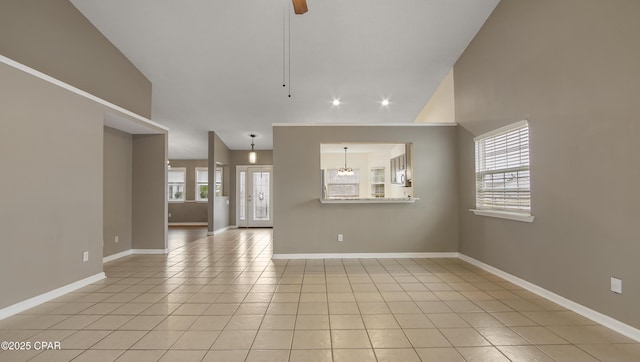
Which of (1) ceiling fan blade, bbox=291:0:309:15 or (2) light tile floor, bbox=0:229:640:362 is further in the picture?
(1) ceiling fan blade, bbox=291:0:309:15

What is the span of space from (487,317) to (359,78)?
14.3 feet

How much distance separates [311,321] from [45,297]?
114 inches

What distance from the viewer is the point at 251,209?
977 cm

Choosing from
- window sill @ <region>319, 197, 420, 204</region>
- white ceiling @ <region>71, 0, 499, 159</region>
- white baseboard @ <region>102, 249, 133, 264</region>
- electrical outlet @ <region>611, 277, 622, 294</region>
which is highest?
white ceiling @ <region>71, 0, 499, 159</region>

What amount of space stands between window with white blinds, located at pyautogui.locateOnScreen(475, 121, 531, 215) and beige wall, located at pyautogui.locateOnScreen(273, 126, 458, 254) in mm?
716

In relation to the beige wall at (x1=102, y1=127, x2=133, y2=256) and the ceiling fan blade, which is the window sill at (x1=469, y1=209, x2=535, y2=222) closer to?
the ceiling fan blade

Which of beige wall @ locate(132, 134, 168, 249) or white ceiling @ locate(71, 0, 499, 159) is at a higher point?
white ceiling @ locate(71, 0, 499, 159)

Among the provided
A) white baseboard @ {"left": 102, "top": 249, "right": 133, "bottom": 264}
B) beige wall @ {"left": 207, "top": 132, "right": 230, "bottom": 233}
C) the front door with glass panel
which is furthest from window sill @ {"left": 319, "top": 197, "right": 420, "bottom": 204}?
the front door with glass panel

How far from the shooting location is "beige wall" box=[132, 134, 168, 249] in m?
5.58

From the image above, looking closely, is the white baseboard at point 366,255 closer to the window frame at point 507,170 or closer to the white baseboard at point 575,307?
the white baseboard at point 575,307

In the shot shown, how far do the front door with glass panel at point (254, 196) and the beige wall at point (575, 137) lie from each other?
22.8 feet

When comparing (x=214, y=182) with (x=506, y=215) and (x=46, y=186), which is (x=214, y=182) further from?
(x=506, y=215)

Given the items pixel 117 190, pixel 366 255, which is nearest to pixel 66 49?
pixel 117 190

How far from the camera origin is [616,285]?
249 cm
